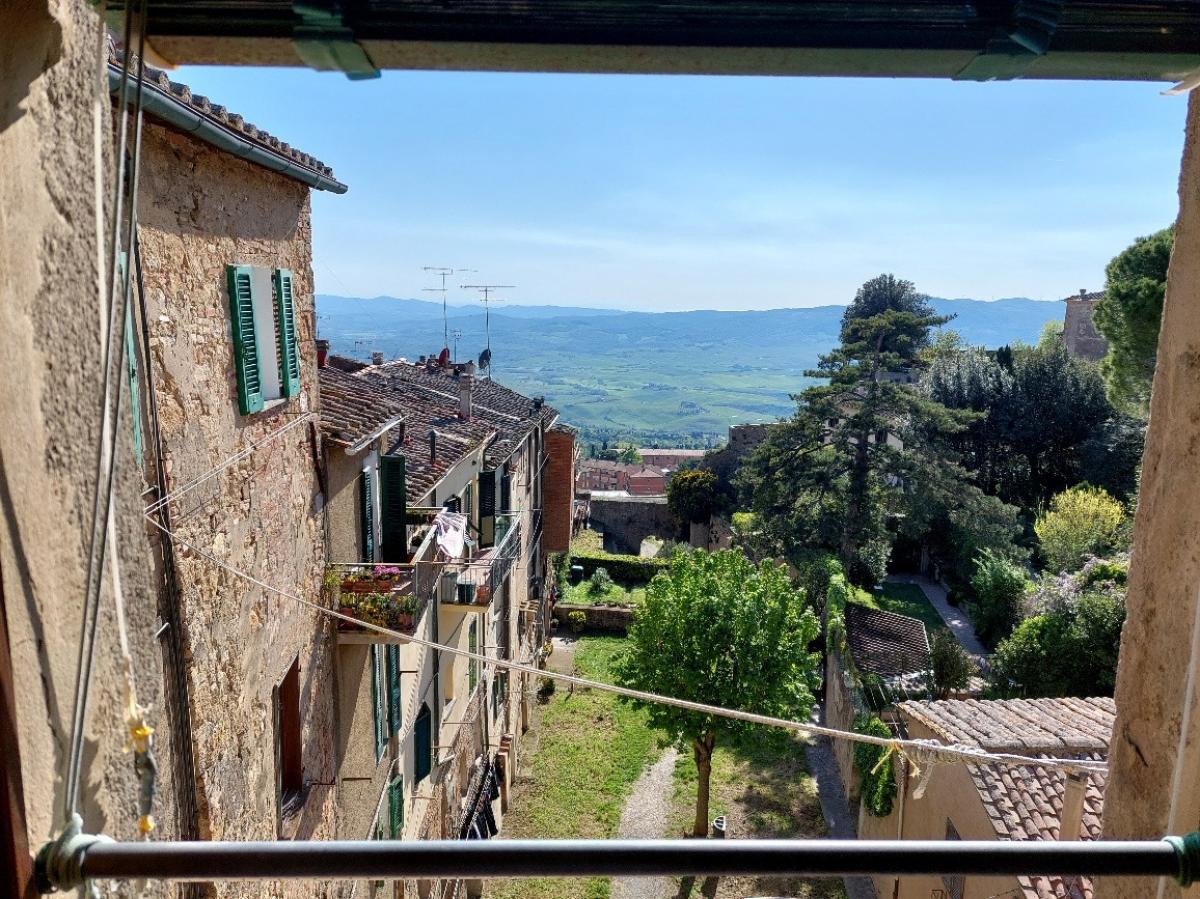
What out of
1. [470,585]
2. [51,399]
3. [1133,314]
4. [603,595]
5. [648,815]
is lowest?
[603,595]

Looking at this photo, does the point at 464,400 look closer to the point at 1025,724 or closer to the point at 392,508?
the point at 392,508

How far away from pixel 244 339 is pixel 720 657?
40.9 ft

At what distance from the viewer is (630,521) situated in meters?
44.0

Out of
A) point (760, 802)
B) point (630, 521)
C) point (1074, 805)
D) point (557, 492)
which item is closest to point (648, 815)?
point (760, 802)

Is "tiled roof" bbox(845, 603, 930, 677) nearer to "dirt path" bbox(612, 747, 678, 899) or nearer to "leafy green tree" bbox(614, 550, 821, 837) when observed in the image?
"leafy green tree" bbox(614, 550, 821, 837)

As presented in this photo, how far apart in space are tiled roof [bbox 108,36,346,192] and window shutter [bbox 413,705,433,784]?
7241 millimetres

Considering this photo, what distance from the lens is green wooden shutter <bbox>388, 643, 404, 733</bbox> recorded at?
30.8 ft

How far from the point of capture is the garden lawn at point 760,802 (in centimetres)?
1494

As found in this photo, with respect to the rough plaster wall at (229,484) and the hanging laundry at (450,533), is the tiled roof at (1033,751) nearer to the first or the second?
the hanging laundry at (450,533)

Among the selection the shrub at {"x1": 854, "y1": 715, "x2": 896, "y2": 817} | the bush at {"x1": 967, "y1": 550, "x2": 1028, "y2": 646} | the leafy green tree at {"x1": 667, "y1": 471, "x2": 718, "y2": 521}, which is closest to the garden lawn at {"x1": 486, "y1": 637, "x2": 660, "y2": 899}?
the shrub at {"x1": 854, "y1": 715, "x2": 896, "y2": 817}

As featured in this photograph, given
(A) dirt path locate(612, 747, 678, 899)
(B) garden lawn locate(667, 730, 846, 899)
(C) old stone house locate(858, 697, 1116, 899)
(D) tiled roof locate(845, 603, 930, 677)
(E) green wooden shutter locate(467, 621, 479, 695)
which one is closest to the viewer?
(C) old stone house locate(858, 697, 1116, 899)

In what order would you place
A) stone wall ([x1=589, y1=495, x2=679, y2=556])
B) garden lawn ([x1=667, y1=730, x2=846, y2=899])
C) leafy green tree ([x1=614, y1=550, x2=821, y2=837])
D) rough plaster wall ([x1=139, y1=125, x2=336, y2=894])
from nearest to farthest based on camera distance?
rough plaster wall ([x1=139, y1=125, x2=336, y2=894]), garden lawn ([x1=667, y1=730, x2=846, y2=899]), leafy green tree ([x1=614, y1=550, x2=821, y2=837]), stone wall ([x1=589, y1=495, x2=679, y2=556])

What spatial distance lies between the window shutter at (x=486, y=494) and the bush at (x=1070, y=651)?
11.7 m

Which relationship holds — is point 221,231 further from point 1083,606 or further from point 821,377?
point 821,377
